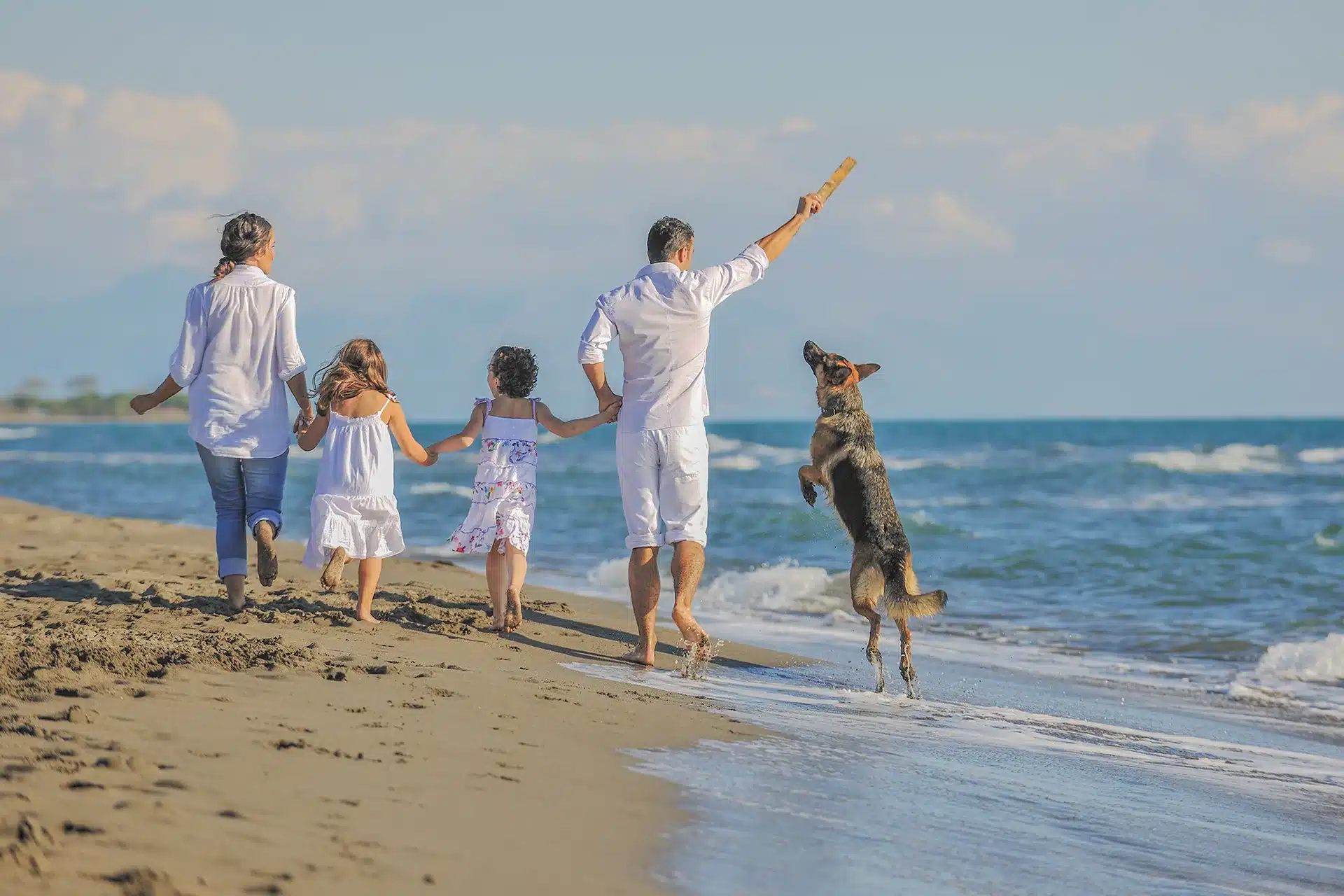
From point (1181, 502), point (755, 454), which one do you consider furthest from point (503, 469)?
point (755, 454)

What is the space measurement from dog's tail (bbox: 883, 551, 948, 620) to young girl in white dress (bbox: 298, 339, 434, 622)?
8.39ft

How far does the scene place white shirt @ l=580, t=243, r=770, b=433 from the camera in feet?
19.4

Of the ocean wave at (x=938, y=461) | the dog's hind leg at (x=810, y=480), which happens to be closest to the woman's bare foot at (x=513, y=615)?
the dog's hind leg at (x=810, y=480)

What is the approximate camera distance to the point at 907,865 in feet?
10.7

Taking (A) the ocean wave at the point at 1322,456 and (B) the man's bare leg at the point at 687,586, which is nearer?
(B) the man's bare leg at the point at 687,586

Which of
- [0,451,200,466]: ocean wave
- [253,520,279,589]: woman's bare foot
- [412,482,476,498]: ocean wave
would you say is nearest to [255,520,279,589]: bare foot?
[253,520,279,589]: woman's bare foot

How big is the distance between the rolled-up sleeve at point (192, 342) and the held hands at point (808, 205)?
3078mm

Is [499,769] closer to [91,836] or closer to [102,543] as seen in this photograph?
[91,836]

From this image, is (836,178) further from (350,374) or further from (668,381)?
(350,374)

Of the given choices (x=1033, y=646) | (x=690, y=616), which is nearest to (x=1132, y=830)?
(x=690, y=616)

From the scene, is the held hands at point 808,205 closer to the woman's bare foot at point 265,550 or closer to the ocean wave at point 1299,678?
the woman's bare foot at point 265,550

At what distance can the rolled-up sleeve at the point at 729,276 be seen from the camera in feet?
19.3

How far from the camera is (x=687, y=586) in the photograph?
6.18 metres

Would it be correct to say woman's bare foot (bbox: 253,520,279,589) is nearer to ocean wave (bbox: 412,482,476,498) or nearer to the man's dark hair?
the man's dark hair
